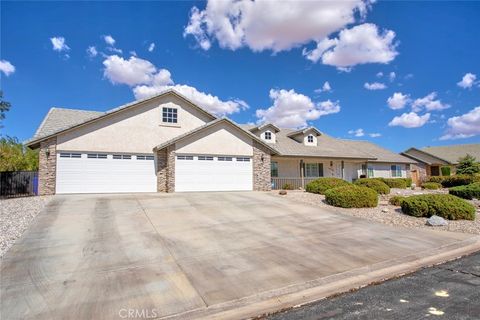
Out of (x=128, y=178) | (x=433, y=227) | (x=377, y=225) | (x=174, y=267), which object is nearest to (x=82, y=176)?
(x=128, y=178)

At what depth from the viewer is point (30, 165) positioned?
27188 millimetres

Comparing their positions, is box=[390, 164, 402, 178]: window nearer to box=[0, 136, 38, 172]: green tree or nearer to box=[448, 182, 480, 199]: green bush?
box=[448, 182, 480, 199]: green bush

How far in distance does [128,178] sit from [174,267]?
12.9 meters

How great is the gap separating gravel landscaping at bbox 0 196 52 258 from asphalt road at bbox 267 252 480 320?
7.23 metres

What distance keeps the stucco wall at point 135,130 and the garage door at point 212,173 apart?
252 cm

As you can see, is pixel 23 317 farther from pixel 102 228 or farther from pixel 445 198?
pixel 445 198

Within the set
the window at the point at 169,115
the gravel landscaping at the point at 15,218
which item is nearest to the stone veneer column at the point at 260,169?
the window at the point at 169,115

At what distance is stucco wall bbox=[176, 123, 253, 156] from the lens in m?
18.0

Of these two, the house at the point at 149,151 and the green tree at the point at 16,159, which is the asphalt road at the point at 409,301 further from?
the green tree at the point at 16,159

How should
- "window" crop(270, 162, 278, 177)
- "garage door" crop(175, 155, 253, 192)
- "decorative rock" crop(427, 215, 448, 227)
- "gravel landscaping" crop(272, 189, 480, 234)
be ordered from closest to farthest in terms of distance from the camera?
"gravel landscaping" crop(272, 189, 480, 234) → "decorative rock" crop(427, 215, 448, 227) → "garage door" crop(175, 155, 253, 192) → "window" crop(270, 162, 278, 177)

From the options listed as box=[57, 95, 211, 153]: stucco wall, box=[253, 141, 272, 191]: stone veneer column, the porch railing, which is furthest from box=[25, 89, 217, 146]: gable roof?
the porch railing

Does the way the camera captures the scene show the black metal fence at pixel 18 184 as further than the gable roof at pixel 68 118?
Yes

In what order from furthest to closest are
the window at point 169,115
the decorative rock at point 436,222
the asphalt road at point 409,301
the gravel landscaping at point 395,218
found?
1. the window at point 169,115
2. the decorative rock at point 436,222
3. the gravel landscaping at point 395,218
4. the asphalt road at point 409,301

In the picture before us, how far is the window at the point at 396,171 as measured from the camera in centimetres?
3279
